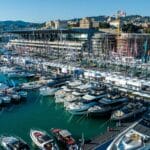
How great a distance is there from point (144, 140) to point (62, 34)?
58290 millimetres

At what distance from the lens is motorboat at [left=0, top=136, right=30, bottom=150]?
67.2 ft

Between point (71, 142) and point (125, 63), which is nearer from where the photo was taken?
point (71, 142)

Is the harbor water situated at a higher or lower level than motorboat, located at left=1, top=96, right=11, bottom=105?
lower

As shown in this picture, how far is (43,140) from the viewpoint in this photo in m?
21.3

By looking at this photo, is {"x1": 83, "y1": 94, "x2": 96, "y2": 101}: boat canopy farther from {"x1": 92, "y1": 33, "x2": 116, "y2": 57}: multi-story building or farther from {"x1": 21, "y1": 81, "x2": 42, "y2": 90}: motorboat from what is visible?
{"x1": 92, "y1": 33, "x2": 116, "y2": 57}: multi-story building

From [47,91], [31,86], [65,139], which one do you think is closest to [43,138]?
[65,139]

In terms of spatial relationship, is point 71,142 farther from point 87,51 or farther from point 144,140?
point 87,51

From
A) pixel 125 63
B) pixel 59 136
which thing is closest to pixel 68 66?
pixel 125 63

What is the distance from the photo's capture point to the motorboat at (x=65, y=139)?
20.5m

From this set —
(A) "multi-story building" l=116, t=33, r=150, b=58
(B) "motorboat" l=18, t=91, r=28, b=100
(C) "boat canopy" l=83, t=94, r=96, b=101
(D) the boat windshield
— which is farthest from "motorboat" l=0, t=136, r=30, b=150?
(A) "multi-story building" l=116, t=33, r=150, b=58

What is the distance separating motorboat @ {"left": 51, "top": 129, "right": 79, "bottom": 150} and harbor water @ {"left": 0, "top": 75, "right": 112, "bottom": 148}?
1.45 m

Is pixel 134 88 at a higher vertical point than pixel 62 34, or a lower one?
lower

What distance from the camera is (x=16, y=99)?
108 feet

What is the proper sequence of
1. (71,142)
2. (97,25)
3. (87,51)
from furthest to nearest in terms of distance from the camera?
1. (97,25)
2. (87,51)
3. (71,142)
